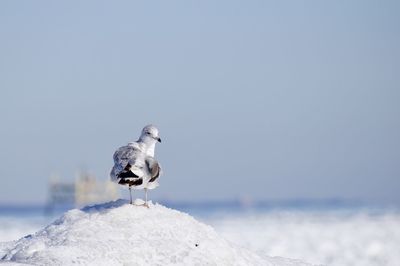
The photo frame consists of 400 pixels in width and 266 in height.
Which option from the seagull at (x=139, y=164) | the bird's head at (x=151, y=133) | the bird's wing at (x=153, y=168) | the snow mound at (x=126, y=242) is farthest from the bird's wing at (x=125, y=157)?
the snow mound at (x=126, y=242)

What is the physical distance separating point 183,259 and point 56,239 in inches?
40.5

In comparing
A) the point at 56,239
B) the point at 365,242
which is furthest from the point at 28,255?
the point at 365,242

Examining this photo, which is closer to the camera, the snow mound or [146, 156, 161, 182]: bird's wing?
the snow mound

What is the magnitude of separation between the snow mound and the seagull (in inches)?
10.4

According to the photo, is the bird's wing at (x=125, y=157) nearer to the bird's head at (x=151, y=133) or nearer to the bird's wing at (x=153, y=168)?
the bird's wing at (x=153, y=168)

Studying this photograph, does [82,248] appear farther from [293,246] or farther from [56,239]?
[293,246]

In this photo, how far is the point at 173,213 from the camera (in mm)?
6391

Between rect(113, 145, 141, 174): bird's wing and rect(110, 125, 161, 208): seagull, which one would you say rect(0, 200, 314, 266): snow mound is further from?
rect(113, 145, 141, 174): bird's wing

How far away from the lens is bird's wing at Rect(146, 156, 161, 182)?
6156 millimetres

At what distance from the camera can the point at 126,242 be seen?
18.7 feet

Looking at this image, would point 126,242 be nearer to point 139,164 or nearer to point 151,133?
point 139,164

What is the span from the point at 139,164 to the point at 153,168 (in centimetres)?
15

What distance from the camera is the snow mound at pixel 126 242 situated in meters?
5.53

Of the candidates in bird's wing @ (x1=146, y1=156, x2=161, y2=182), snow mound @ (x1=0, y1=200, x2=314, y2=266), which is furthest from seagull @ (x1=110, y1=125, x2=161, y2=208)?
snow mound @ (x1=0, y1=200, x2=314, y2=266)
